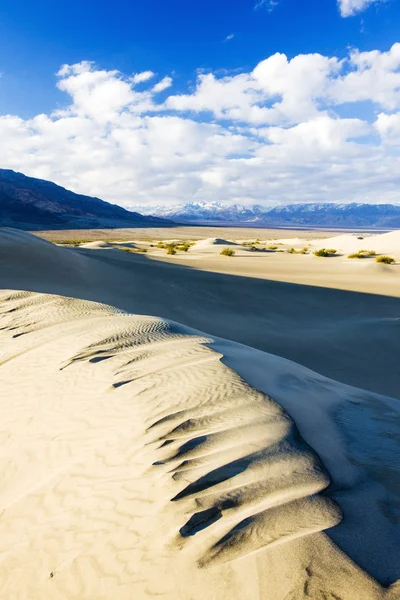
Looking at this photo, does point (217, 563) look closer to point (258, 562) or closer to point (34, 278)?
point (258, 562)

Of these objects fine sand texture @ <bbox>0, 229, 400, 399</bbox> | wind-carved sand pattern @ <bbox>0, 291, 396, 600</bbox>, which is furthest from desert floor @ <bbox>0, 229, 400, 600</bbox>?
fine sand texture @ <bbox>0, 229, 400, 399</bbox>

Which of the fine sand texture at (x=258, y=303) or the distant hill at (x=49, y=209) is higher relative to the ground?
the distant hill at (x=49, y=209)

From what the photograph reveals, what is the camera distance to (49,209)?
10912 centimetres

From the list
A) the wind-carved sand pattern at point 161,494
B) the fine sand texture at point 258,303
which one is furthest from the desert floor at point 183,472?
the fine sand texture at point 258,303

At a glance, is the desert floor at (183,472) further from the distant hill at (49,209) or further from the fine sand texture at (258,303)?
the distant hill at (49,209)

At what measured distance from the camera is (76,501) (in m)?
2.02

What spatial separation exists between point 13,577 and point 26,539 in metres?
0.17

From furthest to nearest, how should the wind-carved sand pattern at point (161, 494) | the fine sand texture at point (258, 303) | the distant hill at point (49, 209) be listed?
the distant hill at point (49, 209) < the fine sand texture at point (258, 303) < the wind-carved sand pattern at point (161, 494)

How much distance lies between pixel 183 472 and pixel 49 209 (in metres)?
117

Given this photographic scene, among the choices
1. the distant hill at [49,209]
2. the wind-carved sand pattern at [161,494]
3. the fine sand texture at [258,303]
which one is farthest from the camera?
the distant hill at [49,209]

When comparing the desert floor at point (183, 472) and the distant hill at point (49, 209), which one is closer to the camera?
the desert floor at point (183, 472)

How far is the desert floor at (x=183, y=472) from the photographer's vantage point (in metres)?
1.56

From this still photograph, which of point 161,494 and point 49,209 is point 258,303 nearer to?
point 161,494

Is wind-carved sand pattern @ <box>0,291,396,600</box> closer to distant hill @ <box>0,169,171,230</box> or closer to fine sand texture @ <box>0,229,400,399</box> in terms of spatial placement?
fine sand texture @ <box>0,229,400,399</box>
